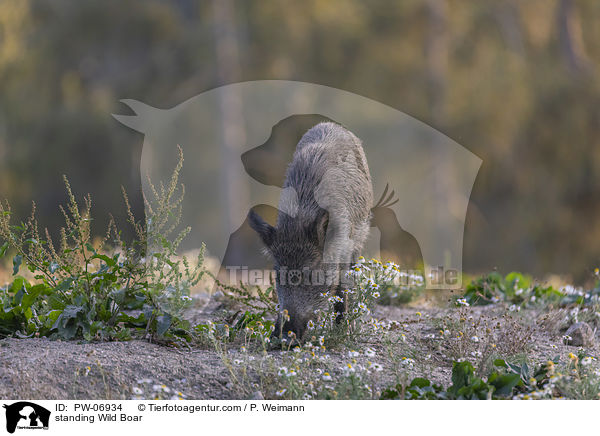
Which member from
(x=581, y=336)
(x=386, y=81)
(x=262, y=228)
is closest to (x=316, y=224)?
(x=262, y=228)

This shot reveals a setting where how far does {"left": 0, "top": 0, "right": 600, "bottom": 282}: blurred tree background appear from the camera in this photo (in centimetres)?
1900

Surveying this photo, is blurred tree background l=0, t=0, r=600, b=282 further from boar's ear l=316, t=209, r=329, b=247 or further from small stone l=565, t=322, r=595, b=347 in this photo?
boar's ear l=316, t=209, r=329, b=247

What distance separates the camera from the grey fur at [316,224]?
17.8 ft

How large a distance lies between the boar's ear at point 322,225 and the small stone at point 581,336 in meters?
2.22

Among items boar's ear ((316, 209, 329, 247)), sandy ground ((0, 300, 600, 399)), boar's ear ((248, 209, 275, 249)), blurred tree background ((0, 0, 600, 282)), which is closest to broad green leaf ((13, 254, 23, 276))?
sandy ground ((0, 300, 600, 399))

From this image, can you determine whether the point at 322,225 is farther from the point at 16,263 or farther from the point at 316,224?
the point at 16,263

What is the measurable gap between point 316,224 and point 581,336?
8.06ft

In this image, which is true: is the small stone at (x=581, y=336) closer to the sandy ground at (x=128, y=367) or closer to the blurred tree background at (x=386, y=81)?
the sandy ground at (x=128, y=367)

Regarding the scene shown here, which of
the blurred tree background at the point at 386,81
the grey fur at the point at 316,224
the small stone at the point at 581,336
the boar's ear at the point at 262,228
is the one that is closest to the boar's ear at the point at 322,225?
the grey fur at the point at 316,224

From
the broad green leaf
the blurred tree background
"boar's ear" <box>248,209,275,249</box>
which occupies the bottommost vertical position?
the broad green leaf

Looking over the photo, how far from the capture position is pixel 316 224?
5535mm

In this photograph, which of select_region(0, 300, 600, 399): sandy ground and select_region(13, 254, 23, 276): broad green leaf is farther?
select_region(13, 254, 23, 276): broad green leaf
